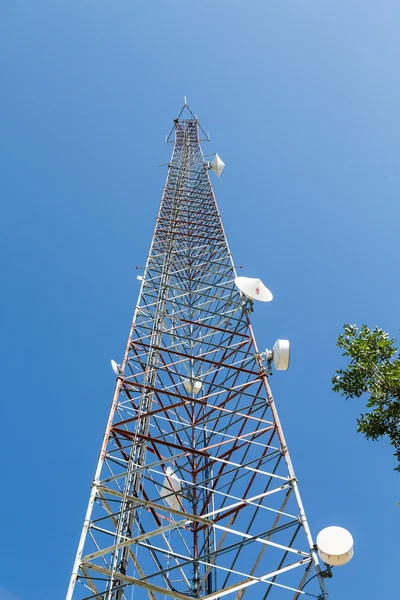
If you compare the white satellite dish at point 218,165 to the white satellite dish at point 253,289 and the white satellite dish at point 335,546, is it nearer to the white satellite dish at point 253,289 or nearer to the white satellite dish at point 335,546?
the white satellite dish at point 253,289

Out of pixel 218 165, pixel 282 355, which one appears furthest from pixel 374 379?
pixel 218 165

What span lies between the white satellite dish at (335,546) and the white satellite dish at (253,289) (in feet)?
17.0

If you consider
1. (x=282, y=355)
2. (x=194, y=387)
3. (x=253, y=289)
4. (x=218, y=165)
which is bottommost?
(x=282, y=355)

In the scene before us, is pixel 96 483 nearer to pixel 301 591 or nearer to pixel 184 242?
pixel 301 591

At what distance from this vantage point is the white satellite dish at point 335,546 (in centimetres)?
507

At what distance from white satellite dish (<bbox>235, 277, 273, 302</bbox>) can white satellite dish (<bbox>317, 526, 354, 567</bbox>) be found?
5.18 meters

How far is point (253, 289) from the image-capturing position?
990 centimetres

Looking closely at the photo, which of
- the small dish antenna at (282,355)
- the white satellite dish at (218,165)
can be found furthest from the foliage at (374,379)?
the white satellite dish at (218,165)

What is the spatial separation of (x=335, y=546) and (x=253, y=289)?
5548mm

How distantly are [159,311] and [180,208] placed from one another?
686cm

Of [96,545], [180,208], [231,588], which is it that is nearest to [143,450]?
[96,545]

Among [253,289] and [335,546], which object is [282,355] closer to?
[253,289]

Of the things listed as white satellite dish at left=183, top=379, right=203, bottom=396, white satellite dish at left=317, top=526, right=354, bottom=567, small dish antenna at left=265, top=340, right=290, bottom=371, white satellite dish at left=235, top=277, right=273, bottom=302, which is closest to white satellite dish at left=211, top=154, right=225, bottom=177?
white satellite dish at left=235, top=277, right=273, bottom=302

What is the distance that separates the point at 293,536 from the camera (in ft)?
18.8
